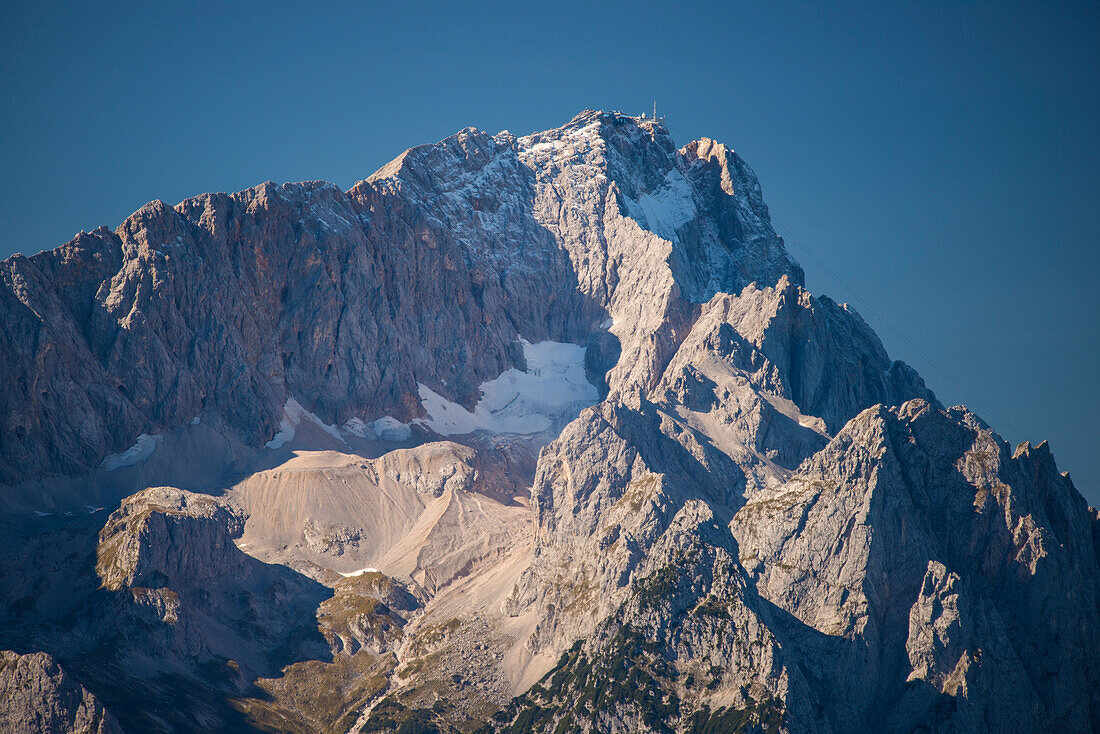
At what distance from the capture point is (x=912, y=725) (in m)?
149

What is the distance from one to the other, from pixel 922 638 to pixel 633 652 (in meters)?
40.1

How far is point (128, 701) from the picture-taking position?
190m

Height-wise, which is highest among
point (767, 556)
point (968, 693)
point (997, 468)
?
point (997, 468)

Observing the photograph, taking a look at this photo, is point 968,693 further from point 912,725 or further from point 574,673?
point 574,673

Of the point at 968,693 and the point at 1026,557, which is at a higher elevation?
the point at 1026,557

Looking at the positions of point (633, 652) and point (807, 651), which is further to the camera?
point (633, 652)

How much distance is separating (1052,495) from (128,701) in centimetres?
14294

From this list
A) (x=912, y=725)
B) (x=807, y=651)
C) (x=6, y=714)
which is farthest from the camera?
(x=6, y=714)

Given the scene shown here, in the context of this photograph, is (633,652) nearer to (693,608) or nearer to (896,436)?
(693,608)

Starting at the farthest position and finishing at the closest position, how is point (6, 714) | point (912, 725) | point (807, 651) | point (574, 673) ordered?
point (574, 673), point (6, 714), point (807, 651), point (912, 725)

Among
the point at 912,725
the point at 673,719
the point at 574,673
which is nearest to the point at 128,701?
the point at 574,673

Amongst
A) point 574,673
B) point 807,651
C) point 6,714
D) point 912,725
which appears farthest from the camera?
point 574,673

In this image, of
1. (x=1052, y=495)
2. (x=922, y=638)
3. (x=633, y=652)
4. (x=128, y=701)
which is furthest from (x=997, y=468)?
(x=128, y=701)

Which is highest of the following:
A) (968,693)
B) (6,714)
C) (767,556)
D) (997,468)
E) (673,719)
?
(997,468)
